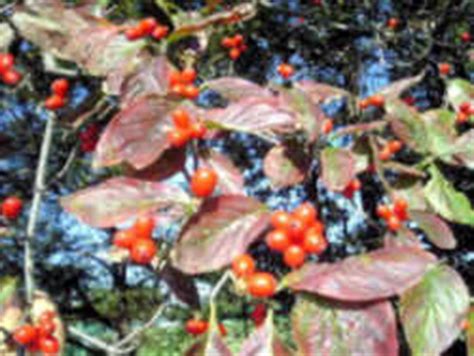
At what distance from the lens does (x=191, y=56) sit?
75.6 inches

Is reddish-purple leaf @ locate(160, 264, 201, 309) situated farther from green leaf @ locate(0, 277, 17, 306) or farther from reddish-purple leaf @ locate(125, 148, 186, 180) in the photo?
green leaf @ locate(0, 277, 17, 306)

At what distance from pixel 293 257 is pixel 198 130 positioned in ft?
1.00

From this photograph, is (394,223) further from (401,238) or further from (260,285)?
(260,285)

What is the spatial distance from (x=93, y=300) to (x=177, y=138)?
590cm

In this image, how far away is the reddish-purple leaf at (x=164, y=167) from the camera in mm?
1345

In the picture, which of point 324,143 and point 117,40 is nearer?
point 324,143

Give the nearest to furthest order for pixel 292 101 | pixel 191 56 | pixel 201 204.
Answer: pixel 201 204
pixel 292 101
pixel 191 56

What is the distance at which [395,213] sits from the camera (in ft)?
5.27

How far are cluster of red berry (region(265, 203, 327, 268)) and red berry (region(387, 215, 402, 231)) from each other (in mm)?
393

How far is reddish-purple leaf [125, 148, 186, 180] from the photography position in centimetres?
134

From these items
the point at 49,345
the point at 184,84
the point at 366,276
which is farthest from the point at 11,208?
the point at 366,276

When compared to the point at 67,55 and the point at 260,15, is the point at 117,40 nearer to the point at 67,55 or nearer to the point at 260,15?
the point at 67,55

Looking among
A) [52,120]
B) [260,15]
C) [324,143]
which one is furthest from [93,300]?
[324,143]

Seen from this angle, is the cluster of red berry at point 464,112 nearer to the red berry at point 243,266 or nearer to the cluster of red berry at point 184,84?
the cluster of red berry at point 184,84
